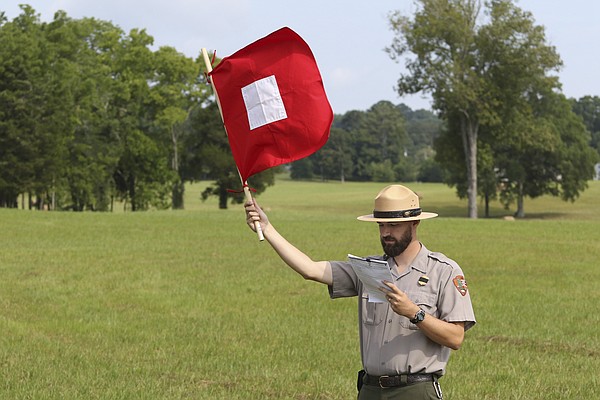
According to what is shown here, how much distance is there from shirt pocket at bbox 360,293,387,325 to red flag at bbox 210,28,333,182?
5.27ft

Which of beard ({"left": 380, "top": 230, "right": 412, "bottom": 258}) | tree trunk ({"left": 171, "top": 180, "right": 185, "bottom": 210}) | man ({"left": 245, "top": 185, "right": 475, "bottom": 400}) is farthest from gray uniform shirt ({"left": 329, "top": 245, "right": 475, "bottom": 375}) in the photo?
tree trunk ({"left": 171, "top": 180, "right": 185, "bottom": 210})

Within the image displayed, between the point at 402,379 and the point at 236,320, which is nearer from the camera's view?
the point at 402,379

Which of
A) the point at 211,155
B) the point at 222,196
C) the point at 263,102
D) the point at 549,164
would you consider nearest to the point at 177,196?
the point at 222,196

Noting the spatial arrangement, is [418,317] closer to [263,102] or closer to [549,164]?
[263,102]

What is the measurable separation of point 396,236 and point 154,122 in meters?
83.6

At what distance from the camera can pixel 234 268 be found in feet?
88.9

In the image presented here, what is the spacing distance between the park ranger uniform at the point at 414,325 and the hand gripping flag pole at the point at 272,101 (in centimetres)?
173

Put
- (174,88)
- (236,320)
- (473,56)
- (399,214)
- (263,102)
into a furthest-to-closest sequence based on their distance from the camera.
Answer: (174,88) → (473,56) → (236,320) → (263,102) → (399,214)

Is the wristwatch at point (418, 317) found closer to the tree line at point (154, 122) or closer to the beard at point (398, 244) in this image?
the beard at point (398, 244)

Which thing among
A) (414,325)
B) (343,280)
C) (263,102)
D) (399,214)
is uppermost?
(263,102)

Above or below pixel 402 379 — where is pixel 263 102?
above

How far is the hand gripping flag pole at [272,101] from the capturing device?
755 cm

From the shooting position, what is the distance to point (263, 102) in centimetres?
760

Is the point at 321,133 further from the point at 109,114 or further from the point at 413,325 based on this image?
the point at 109,114
